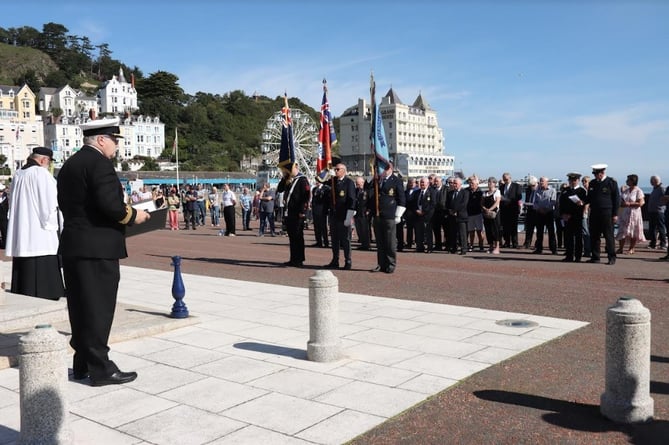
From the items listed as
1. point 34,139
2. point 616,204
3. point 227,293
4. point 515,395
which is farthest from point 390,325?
point 34,139

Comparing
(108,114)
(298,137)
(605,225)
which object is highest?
(108,114)

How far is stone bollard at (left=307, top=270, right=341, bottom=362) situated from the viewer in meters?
6.30

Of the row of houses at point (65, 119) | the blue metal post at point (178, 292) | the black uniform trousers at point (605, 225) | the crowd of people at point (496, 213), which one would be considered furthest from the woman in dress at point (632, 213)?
the row of houses at point (65, 119)

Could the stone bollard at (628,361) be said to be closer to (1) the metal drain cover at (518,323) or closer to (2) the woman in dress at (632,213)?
(1) the metal drain cover at (518,323)

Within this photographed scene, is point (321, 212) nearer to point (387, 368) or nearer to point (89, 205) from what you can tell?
point (387, 368)

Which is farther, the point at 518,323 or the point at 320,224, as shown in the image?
the point at 320,224

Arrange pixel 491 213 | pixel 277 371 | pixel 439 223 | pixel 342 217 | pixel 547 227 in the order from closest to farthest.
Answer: pixel 277 371, pixel 342 217, pixel 491 213, pixel 547 227, pixel 439 223

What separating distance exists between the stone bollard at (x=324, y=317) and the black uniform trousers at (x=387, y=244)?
21.4 feet

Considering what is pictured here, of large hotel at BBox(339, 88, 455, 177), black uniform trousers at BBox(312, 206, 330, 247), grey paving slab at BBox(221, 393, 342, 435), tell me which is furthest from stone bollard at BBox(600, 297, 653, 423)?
large hotel at BBox(339, 88, 455, 177)

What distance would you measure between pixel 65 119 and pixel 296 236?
14379cm

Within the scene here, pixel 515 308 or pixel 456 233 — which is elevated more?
pixel 456 233

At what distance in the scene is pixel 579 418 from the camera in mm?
4836

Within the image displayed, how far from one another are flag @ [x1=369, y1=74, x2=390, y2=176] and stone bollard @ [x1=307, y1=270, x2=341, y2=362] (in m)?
7.79

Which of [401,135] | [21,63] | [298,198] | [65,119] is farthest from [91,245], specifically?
[21,63]
